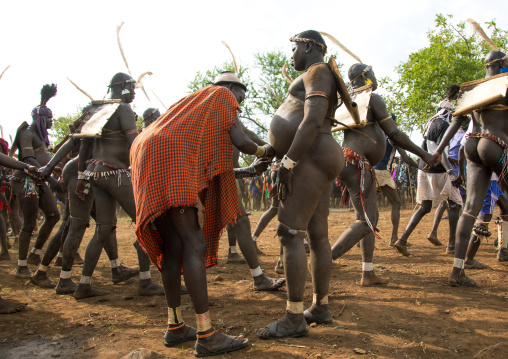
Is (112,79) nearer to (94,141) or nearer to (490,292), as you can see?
(94,141)

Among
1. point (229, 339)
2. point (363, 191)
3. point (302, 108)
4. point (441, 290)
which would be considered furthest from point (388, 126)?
point (229, 339)

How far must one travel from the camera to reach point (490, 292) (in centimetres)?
387

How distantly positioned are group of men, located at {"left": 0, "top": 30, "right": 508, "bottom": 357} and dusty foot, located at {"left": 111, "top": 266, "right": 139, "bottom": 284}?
0.05m

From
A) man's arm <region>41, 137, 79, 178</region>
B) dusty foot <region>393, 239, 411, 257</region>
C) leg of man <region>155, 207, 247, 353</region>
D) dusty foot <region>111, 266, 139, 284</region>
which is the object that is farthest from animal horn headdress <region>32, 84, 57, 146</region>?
dusty foot <region>393, 239, 411, 257</region>

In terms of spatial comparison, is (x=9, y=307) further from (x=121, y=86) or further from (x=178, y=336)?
(x=121, y=86)

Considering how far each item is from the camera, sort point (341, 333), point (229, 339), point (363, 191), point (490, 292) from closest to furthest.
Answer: point (229, 339)
point (341, 333)
point (490, 292)
point (363, 191)

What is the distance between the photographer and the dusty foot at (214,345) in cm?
257

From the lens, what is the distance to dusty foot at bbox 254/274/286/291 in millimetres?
4090

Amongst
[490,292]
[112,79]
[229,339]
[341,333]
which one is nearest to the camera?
[229,339]

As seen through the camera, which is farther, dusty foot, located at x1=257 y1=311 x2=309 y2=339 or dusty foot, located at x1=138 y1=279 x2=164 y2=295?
dusty foot, located at x1=138 y1=279 x2=164 y2=295

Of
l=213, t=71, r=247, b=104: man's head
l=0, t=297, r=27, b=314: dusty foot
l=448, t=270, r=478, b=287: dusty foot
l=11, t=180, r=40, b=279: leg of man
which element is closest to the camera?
l=0, t=297, r=27, b=314: dusty foot

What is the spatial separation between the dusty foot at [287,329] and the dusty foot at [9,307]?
2343 mm

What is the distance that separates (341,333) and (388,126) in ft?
6.58

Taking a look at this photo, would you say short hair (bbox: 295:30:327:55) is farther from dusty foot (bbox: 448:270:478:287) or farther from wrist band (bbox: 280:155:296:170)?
dusty foot (bbox: 448:270:478:287)
